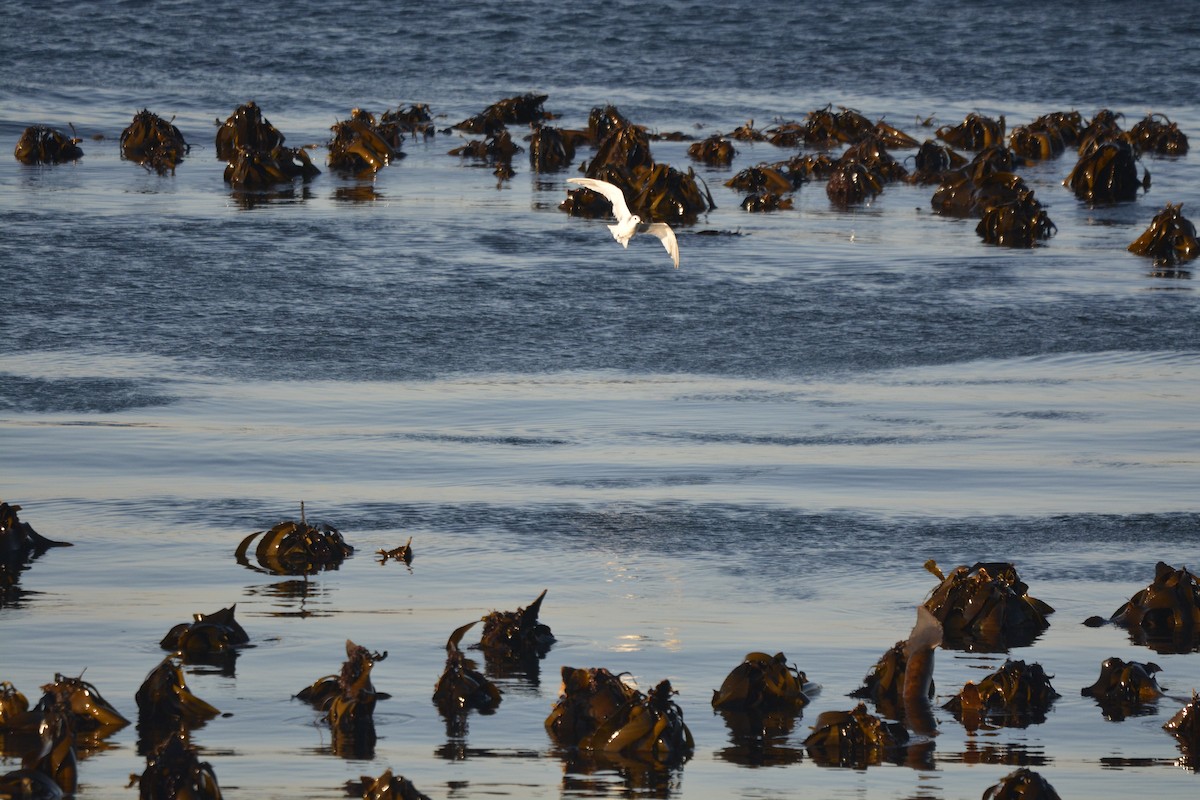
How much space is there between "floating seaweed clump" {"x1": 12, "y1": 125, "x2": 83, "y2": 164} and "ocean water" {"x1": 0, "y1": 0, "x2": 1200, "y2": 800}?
24 cm

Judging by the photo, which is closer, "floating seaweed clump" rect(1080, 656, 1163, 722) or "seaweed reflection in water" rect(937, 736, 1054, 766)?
"seaweed reflection in water" rect(937, 736, 1054, 766)

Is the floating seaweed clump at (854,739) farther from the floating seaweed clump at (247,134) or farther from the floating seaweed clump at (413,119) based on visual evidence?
the floating seaweed clump at (413,119)

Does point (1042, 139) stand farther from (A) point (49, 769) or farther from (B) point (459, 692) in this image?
(A) point (49, 769)

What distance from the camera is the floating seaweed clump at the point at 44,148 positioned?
17094 mm

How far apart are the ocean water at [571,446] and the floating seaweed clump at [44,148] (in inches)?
9.4

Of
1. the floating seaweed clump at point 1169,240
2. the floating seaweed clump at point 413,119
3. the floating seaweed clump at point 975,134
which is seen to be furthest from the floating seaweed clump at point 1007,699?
the floating seaweed clump at point 975,134

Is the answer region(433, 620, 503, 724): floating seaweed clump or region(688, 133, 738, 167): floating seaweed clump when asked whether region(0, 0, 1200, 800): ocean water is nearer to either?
region(433, 620, 503, 724): floating seaweed clump

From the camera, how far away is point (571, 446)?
8.98 m

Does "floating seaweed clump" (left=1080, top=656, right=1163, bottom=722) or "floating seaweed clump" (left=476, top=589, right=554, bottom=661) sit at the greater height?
"floating seaweed clump" (left=476, top=589, right=554, bottom=661)

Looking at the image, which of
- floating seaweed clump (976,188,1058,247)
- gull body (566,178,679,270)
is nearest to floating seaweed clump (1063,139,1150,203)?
floating seaweed clump (976,188,1058,247)

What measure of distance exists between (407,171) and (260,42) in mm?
8475

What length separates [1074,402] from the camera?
1002 cm

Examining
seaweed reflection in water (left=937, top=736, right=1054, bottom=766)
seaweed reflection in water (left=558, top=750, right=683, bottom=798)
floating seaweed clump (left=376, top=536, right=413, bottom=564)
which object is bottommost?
seaweed reflection in water (left=558, top=750, right=683, bottom=798)

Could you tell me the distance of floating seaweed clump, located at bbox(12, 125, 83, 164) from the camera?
56.1 ft
